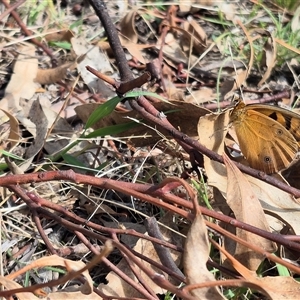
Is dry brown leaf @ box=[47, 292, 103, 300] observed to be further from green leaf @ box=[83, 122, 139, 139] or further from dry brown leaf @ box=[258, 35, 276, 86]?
dry brown leaf @ box=[258, 35, 276, 86]

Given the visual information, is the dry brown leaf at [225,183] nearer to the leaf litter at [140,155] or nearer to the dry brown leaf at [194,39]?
the leaf litter at [140,155]

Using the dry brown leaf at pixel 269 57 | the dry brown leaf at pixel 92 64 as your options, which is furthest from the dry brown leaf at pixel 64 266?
the dry brown leaf at pixel 269 57

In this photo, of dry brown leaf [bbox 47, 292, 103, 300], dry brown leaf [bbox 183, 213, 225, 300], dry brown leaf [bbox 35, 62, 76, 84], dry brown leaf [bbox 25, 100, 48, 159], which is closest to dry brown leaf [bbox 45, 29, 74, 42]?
dry brown leaf [bbox 35, 62, 76, 84]

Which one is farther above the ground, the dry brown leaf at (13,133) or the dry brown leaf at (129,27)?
the dry brown leaf at (129,27)

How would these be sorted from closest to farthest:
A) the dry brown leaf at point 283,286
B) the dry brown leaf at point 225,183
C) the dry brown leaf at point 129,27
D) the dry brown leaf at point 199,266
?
the dry brown leaf at point 199,266
the dry brown leaf at point 283,286
the dry brown leaf at point 225,183
the dry brown leaf at point 129,27

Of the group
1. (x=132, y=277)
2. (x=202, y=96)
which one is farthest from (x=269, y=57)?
(x=132, y=277)
